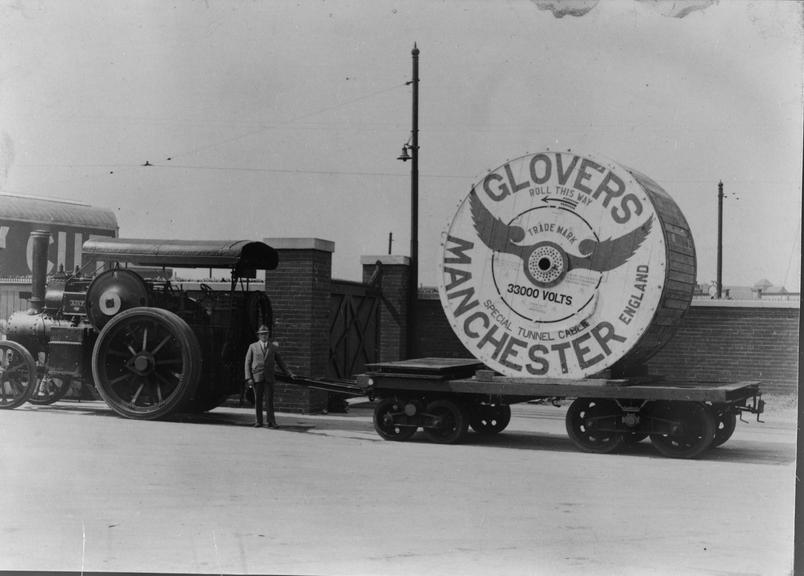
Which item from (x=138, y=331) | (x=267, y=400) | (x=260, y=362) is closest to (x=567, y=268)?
(x=260, y=362)

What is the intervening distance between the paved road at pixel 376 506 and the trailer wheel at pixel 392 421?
0.21 metres

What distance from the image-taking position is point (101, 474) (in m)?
9.20

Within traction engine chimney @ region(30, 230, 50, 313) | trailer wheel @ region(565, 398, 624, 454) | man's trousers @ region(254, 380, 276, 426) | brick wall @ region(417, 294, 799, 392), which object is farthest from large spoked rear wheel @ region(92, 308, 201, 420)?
brick wall @ region(417, 294, 799, 392)

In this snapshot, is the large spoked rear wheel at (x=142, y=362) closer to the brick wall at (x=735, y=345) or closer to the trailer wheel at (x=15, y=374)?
the trailer wheel at (x=15, y=374)

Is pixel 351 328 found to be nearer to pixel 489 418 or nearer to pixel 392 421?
pixel 489 418

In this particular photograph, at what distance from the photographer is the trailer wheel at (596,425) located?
1118 cm

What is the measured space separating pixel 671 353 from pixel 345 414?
6.49 m

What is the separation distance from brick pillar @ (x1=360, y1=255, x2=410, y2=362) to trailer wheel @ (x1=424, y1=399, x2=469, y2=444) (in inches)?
292

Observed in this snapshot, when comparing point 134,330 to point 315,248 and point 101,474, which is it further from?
point 101,474

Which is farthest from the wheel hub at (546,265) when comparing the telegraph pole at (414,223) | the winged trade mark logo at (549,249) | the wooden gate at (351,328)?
the telegraph pole at (414,223)

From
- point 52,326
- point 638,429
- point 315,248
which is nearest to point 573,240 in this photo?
point 638,429

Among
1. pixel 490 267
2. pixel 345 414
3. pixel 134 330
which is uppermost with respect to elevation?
pixel 490 267

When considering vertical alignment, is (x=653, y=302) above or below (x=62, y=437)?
above

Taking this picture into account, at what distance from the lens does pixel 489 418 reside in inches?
508
